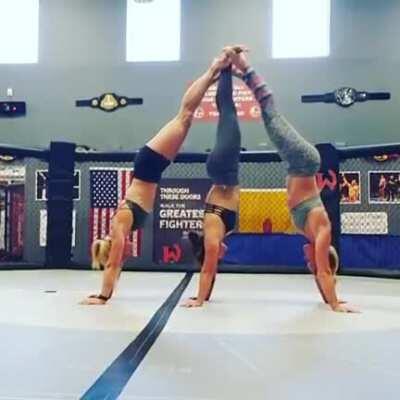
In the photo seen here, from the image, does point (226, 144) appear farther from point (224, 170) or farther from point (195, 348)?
point (195, 348)

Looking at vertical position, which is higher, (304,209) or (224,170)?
(224,170)

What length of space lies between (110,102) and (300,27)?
2721 mm

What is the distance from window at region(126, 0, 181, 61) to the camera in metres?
7.30

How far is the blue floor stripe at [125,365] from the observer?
2.93ft

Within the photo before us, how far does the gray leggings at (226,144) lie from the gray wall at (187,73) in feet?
15.9

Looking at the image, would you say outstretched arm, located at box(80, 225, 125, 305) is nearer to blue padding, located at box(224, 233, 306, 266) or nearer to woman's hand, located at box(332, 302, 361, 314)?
woman's hand, located at box(332, 302, 361, 314)

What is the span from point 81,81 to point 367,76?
3.77 meters

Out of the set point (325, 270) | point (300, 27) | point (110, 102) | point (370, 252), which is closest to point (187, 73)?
point (110, 102)

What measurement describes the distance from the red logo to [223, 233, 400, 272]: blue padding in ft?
2.68

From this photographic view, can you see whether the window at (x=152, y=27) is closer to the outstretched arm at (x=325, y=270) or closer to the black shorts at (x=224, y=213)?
the black shorts at (x=224, y=213)

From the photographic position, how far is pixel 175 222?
15.6ft

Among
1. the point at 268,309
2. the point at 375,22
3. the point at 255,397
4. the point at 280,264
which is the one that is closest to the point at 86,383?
the point at 255,397

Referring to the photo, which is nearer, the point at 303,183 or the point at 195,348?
the point at 195,348

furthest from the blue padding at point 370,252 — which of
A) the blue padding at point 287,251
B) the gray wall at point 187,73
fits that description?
the gray wall at point 187,73
